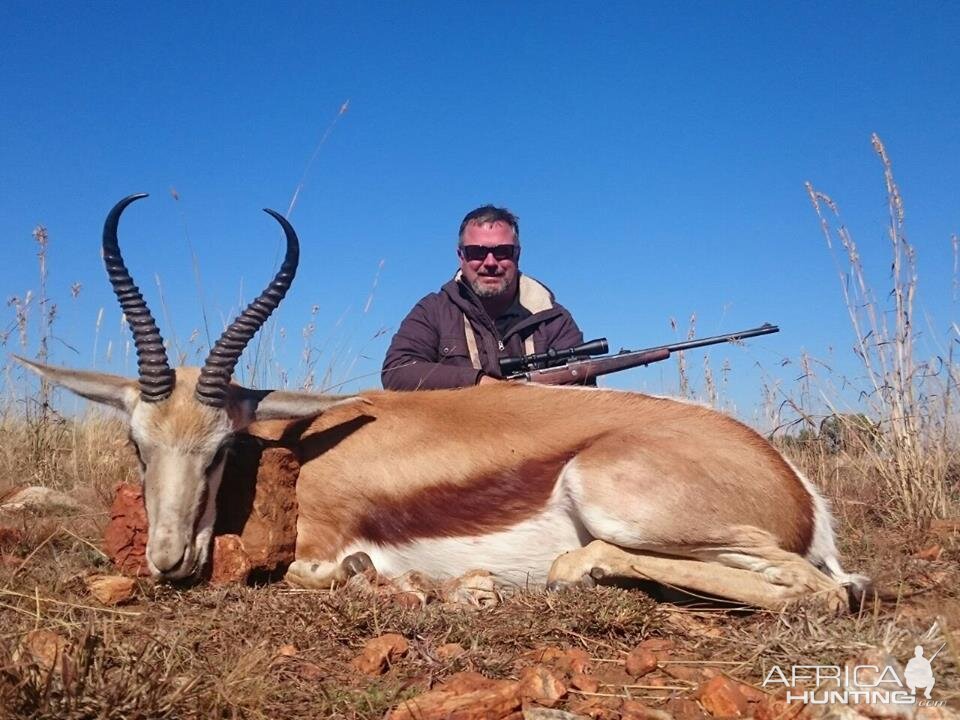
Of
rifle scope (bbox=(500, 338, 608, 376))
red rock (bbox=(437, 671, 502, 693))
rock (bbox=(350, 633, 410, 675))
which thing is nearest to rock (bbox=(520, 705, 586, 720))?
red rock (bbox=(437, 671, 502, 693))

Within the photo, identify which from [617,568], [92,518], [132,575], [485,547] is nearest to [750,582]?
[617,568]

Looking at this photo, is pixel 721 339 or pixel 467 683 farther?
pixel 721 339

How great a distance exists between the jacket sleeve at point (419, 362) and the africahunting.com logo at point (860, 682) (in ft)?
11.6

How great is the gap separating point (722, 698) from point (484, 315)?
4.82m

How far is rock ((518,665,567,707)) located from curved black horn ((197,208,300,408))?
2.24 m

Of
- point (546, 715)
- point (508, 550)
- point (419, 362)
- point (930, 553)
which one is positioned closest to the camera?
point (546, 715)

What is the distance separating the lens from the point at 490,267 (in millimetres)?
7277

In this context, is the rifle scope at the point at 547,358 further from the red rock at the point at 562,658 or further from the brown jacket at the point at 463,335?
the red rock at the point at 562,658

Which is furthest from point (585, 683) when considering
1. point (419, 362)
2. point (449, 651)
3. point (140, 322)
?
point (419, 362)

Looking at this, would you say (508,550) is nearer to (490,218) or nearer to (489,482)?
(489,482)

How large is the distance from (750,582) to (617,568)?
574mm

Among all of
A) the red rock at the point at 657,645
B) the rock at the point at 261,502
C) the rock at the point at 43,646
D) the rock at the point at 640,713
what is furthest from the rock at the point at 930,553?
the rock at the point at 43,646

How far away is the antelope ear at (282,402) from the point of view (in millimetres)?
4285

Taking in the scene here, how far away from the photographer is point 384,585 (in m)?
4.05
